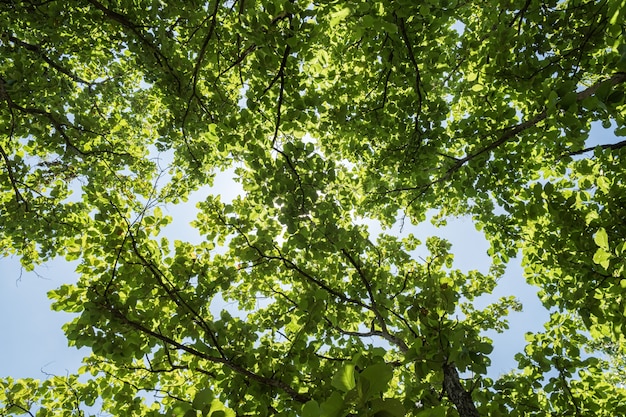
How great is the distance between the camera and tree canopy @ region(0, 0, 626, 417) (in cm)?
260

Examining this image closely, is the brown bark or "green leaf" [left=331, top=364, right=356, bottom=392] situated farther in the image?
the brown bark

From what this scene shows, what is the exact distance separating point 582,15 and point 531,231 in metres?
2.31

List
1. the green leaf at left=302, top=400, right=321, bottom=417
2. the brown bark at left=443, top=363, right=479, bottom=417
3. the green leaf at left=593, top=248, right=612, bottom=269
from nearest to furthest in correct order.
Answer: the green leaf at left=302, top=400, right=321, bottom=417 < the green leaf at left=593, top=248, right=612, bottom=269 < the brown bark at left=443, top=363, right=479, bottom=417

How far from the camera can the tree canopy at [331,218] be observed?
2.60m

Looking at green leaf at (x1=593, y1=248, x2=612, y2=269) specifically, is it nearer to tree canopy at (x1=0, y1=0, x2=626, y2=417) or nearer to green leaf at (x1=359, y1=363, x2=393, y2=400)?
tree canopy at (x1=0, y1=0, x2=626, y2=417)

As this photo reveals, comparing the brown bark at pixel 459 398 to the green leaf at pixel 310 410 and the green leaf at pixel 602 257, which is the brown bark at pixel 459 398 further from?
the green leaf at pixel 310 410

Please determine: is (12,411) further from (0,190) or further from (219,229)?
(0,190)

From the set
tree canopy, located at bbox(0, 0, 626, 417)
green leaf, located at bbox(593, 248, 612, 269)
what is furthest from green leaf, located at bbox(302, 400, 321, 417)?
green leaf, located at bbox(593, 248, 612, 269)

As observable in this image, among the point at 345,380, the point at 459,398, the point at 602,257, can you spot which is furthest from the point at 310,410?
the point at 459,398

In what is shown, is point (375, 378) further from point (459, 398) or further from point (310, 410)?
point (459, 398)

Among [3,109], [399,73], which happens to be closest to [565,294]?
[399,73]

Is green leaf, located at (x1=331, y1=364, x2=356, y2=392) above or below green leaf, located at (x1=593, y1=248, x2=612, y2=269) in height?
below

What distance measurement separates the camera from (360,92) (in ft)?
18.0

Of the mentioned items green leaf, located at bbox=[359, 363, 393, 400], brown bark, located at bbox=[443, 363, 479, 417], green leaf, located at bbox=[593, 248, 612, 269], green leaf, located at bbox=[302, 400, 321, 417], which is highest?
green leaf, located at bbox=[593, 248, 612, 269]
